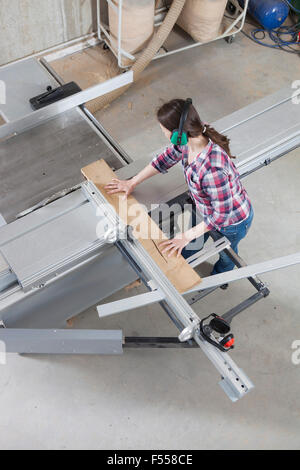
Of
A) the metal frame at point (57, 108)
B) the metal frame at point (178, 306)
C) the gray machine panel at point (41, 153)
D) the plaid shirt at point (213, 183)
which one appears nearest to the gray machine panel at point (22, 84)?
the gray machine panel at point (41, 153)

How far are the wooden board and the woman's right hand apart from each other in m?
0.02

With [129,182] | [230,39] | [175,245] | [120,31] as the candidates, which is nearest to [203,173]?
[175,245]

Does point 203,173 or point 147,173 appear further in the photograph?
point 147,173

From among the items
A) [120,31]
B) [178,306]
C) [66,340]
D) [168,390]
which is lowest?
[168,390]

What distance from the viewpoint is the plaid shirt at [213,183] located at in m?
1.63

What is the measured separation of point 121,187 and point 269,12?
110 inches

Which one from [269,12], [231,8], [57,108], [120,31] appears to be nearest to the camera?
[57,108]

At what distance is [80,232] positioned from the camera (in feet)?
6.13

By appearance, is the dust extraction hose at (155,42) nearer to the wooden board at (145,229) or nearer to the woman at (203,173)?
the wooden board at (145,229)

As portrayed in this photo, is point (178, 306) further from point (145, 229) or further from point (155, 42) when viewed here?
point (155, 42)

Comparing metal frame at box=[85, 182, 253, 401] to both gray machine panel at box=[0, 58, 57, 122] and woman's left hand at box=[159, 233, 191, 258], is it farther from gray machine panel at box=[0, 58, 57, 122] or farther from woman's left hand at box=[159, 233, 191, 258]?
gray machine panel at box=[0, 58, 57, 122]

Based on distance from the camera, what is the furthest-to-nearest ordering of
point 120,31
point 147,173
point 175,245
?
point 120,31, point 147,173, point 175,245

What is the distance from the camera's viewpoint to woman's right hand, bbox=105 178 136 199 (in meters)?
1.97
